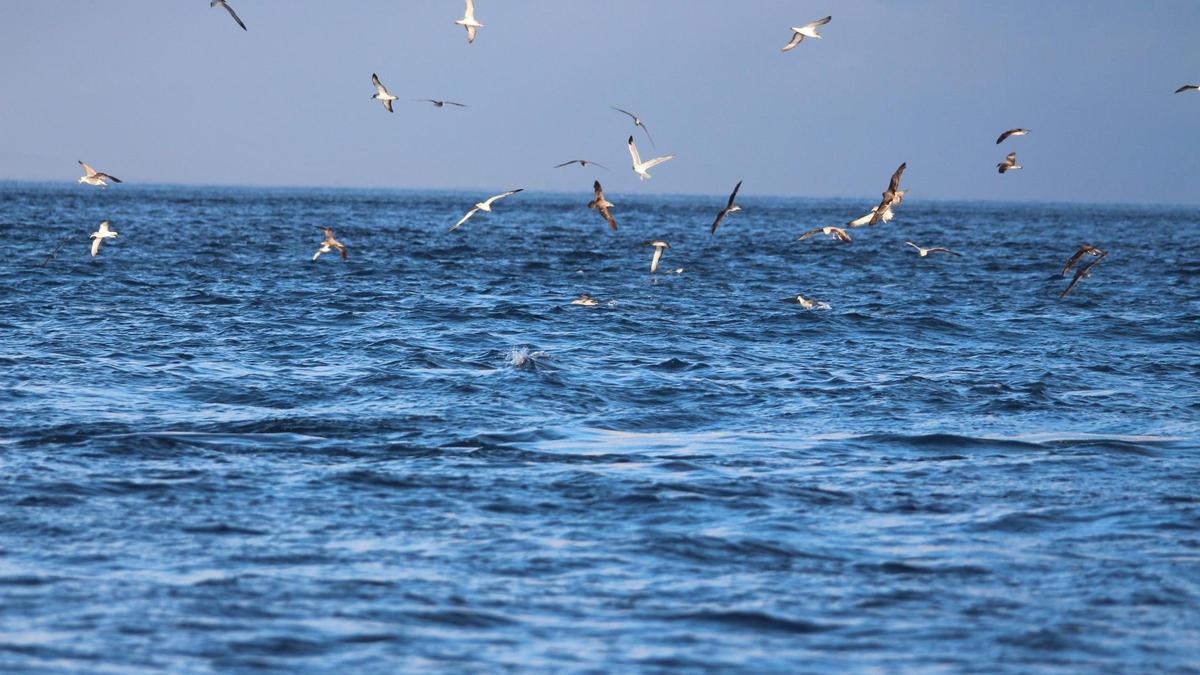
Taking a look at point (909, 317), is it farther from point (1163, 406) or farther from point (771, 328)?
point (1163, 406)

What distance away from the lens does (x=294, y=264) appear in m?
51.5

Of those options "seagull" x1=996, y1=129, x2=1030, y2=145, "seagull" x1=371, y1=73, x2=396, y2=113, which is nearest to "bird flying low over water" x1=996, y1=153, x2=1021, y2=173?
"seagull" x1=996, y1=129, x2=1030, y2=145

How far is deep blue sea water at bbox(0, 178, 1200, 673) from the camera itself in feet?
33.1

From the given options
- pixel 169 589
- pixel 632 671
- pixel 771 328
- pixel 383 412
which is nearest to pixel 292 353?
pixel 383 412

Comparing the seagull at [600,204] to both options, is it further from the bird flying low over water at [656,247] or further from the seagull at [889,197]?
the seagull at [889,197]

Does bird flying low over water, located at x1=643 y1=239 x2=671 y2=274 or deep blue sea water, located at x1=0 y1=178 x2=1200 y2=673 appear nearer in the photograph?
deep blue sea water, located at x1=0 y1=178 x2=1200 y2=673

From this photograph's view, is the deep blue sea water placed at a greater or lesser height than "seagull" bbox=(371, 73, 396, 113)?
lesser

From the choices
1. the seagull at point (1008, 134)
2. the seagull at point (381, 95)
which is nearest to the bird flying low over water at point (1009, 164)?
the seagull at point (1008, 134)

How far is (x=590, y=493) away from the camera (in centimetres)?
1425

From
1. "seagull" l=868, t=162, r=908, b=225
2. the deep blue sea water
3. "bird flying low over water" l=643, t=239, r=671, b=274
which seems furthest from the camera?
"bird flying low over water" l=643, t=239, r=671, b=274

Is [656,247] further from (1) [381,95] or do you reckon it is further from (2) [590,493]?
(2) [590,493]

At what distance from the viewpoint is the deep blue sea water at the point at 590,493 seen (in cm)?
1009

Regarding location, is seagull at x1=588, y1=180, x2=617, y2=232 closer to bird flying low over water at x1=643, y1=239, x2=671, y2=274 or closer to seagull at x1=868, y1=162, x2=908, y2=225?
bird flying low over water at x1=643, y1=239, x2=671, y2=274

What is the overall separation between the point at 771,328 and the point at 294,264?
25897mm
